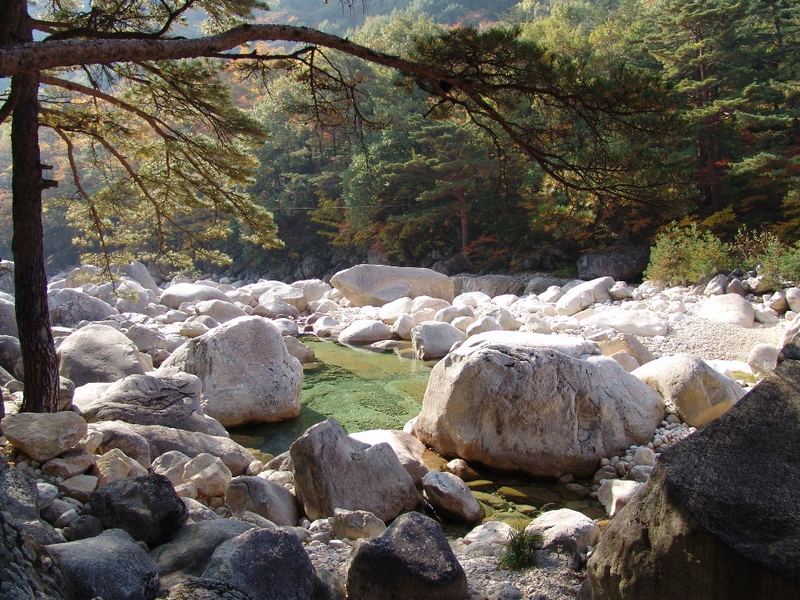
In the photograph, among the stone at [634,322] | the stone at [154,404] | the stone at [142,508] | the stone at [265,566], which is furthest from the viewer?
the stone at [634,322]

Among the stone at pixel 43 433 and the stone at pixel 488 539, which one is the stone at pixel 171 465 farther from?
the stone at pixel 488 539

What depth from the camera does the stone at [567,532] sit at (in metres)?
3.95

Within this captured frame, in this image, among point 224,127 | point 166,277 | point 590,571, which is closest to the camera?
point 590,571

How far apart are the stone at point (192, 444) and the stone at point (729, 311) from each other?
9075 mm

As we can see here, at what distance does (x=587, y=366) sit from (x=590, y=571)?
400cm

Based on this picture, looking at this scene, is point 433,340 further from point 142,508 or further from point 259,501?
point 142,508

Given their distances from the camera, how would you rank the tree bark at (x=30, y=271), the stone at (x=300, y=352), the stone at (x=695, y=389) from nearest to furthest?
the tree bark at (x=30, y=271) < the stone at (x=695, y=389) < the stone at (x=300, y=352)

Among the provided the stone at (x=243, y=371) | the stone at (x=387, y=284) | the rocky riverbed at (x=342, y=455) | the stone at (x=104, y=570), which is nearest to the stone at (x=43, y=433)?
the rocky riverbed at (x=342, y=455)

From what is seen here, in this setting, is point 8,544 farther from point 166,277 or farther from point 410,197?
point 166,277

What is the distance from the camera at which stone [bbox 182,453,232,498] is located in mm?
4764

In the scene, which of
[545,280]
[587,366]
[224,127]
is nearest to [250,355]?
[224,127]

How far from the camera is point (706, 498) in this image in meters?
2.16

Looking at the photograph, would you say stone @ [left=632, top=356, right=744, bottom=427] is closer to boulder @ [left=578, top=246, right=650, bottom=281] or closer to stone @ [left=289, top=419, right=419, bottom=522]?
stone @ [left=289, top=419, right=419, bottom=522]

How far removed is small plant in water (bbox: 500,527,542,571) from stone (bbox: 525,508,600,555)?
7 cm
